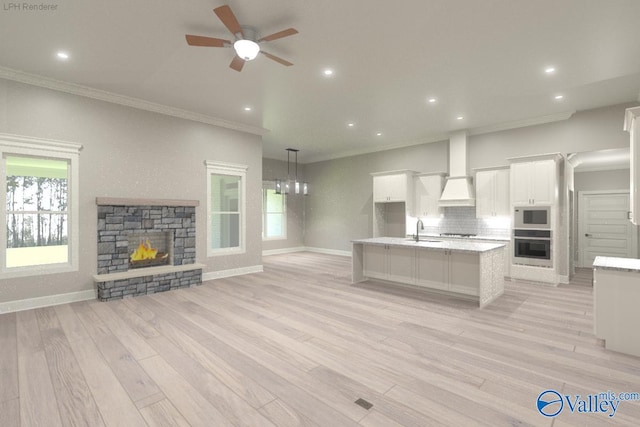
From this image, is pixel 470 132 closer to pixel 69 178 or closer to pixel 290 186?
pixel 290 186

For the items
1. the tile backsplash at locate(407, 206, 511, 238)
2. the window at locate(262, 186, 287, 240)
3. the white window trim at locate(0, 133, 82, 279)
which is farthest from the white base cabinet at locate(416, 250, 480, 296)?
the window at locate(262, 186, 287, 240)

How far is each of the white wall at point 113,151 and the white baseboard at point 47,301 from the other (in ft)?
0.17

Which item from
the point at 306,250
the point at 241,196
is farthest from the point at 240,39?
the point at 306,250

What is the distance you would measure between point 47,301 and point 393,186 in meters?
6.69

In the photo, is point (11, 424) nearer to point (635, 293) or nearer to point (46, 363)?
point (46, 363)

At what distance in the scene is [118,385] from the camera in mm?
2182

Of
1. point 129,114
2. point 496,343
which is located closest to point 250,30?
point 129,114

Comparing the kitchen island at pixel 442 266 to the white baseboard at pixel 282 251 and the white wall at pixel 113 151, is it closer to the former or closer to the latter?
the white wall at pixel 113 151

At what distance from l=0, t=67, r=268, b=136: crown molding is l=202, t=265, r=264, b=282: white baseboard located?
2893mm

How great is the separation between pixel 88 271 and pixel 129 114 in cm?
252

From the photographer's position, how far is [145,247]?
5.17m

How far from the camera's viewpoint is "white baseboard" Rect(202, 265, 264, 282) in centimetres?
572

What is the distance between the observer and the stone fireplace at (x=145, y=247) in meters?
4.54

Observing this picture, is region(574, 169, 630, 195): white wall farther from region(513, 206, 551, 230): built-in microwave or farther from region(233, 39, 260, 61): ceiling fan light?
region(233, 39, 260, 61): ceiling fan light
